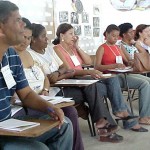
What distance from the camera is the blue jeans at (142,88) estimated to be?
3.52 meters

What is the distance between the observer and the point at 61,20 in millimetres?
4602

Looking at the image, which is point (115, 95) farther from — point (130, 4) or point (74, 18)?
point (130, 4)

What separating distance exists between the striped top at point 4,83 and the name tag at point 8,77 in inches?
0.8

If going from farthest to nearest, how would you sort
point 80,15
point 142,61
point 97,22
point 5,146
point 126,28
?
point 97,22, point 80,15, point 126,28, point 142,61, point 5,146

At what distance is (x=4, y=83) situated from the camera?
175 cm

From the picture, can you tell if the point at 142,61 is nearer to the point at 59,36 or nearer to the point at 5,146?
the point at 59,36

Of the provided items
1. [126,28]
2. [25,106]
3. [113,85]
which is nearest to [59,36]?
[113,85]

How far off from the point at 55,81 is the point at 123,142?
872 millimetres

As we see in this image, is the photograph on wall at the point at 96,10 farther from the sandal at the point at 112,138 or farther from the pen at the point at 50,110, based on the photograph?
the pen at the point at 50,110

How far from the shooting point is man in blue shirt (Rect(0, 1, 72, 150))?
1.62 meters

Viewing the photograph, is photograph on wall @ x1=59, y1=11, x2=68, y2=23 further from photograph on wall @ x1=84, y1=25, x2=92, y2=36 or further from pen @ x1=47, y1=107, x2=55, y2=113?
pen @ x1=47, y1=107, x2=55, y2=113

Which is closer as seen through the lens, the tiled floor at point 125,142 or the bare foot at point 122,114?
the tiled floor at point 125,142

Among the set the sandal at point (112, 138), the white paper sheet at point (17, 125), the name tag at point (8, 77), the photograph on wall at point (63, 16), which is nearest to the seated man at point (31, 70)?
the name tag at point (8, 77)

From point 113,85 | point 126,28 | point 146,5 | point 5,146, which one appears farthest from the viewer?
point 146,5
